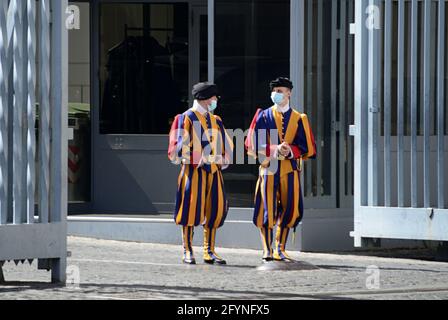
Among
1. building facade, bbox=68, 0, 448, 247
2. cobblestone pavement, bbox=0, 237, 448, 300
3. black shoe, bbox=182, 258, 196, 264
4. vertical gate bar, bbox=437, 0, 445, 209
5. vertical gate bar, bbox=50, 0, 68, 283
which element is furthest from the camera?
black shoe, bbox=182, 258, 196, 264

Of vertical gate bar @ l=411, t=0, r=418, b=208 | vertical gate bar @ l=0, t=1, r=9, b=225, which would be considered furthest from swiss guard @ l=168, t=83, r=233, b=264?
vertical gate bar @ l=0, t=1, r=9, b=225

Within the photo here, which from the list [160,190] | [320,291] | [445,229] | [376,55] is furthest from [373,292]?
[160,190]

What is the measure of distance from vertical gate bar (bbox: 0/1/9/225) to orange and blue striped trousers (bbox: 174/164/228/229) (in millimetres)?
2850

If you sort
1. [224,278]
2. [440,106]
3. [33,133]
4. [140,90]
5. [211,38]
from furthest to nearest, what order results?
[140,90] < [211,38] < [440,106] < [224,278] < [33,133]

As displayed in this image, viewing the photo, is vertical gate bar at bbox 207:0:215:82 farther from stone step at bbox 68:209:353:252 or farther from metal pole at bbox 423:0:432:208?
metal pole at bbox 423:0:432:208

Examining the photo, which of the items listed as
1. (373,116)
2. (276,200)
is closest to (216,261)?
(276,200)

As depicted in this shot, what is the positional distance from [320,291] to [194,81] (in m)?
6.31

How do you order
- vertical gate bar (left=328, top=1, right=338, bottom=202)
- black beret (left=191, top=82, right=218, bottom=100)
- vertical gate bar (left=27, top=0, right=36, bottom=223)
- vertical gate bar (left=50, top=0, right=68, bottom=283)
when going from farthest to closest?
vertical gate bar (left=328, top=1, right=338, bottom=202)
black beret (left=191, top=82, right=218, bottom=100)
vertical gate bar (left=50, top=0, right=68, bottom=283)
vertical gate bar (left=27, top=0, right=36, bottom=223)

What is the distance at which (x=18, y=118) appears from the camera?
11422 millimetres

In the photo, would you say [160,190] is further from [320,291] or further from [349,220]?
[320,291]

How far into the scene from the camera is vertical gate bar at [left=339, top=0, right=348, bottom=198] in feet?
52.2

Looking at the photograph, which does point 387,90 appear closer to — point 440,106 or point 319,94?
point 440,106

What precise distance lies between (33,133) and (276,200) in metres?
3.04

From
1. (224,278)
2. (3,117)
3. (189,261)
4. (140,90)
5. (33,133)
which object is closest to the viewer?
(3,117)
